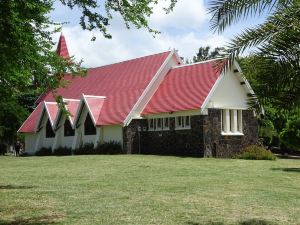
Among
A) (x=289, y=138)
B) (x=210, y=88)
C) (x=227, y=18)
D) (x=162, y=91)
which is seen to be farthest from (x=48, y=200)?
(x=162, y=91)

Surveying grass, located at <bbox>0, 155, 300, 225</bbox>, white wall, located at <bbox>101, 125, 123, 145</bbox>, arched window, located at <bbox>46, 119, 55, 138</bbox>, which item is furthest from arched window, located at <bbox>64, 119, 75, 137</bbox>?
grass, located at <bbox>0, 155, 300, 225</bbox>

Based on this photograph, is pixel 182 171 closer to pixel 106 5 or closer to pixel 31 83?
pixel 31 83

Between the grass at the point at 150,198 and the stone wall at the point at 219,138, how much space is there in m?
12.7

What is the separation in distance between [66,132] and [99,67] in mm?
7670

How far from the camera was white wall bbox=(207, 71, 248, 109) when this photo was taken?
3453 centimetres

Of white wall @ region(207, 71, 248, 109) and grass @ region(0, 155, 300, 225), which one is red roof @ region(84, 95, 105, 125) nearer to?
white wall @ region(207, 71, 248, 109)

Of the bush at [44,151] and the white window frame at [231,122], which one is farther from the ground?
the white window frame at [231,122]

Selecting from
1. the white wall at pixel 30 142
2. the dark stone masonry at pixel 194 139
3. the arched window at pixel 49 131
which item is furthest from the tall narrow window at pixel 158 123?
the white wall at pixel 30 142

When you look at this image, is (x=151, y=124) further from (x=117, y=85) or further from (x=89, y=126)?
(x=117, y=85)

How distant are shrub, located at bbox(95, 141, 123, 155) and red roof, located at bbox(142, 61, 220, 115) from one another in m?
2.87

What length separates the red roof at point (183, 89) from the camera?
111 ft

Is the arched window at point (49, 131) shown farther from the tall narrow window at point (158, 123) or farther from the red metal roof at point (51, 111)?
the tall narrow window at point (158, 123)

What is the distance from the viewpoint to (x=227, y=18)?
988cm

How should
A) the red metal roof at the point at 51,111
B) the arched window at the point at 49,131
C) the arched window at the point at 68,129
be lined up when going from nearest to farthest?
the arched window at the point at 68,129, the red metal roof at the point at 51,111, the arched window at the point at 49,131
